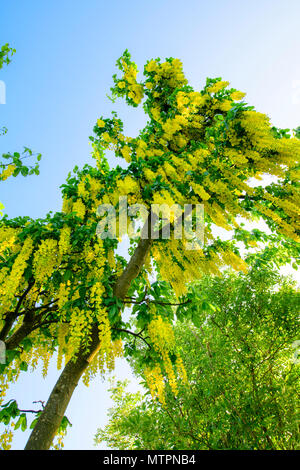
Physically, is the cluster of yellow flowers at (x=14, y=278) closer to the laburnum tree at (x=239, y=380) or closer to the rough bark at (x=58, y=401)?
the rough bark at (x=58, y=401)

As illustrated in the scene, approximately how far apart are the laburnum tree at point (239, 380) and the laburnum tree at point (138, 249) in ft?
3.71

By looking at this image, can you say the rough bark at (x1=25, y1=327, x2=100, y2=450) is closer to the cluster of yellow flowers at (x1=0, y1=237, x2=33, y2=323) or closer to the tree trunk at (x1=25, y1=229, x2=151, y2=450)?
the tree trunk at (x1=25, y1=229, x2=151, y2=450)

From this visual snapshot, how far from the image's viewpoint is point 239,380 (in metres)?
4.92

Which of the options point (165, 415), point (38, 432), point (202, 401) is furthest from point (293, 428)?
point (38, 432)

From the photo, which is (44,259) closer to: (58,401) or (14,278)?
(14,278)

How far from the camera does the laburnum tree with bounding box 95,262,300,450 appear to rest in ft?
15.0

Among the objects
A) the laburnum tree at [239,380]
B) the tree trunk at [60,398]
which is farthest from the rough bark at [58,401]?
the laburnum tree at [239,380]

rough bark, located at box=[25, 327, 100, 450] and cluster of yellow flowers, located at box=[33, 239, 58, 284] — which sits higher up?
cluster of yellow flowers, located at box=[33, 239, 58, 284]

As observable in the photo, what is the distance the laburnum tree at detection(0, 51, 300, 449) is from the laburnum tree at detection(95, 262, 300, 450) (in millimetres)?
1130

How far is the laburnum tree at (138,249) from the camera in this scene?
2760mm

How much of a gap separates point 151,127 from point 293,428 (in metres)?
5.30

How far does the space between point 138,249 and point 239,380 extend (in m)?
3.35

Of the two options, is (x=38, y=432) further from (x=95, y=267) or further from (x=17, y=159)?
(x=17, y=159)

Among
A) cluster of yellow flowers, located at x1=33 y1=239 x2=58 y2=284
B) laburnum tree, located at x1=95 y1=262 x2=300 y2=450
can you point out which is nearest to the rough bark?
cluster of yellow flowers, located at x1=33 y1=239 x2=58 y2=284
